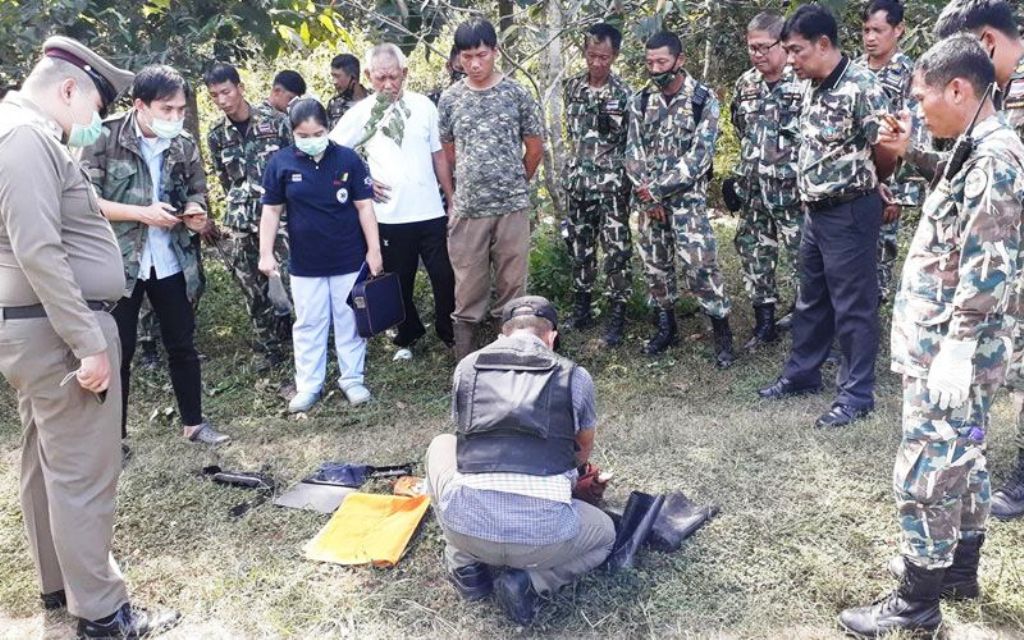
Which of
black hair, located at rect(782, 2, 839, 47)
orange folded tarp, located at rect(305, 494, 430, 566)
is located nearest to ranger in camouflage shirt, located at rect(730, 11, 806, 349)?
black hair, located at rect(782, 2, 839, 47)

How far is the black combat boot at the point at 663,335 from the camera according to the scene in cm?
561

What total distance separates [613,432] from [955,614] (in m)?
1.92

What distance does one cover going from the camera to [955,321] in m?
2.40

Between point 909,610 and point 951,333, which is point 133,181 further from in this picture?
point 909,610

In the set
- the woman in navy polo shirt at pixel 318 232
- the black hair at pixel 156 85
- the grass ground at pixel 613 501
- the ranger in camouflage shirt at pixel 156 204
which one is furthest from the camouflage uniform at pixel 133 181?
the grass ground at pixel 613 501

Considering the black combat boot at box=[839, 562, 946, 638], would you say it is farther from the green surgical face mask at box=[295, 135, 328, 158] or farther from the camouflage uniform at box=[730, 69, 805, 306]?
the green surgical face mask at box=[295, 135, 328, 158]

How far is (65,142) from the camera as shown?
2.76m

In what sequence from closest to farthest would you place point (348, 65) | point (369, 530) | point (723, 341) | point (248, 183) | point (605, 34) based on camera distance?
point (369, 530), point (605, 34), point (723, 341), point (248, 183), point (348, 65)

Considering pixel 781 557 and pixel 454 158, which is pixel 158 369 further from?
pixel 781 557

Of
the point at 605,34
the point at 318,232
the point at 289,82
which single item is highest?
the point at 605,34

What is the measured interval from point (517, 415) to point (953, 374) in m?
1.32

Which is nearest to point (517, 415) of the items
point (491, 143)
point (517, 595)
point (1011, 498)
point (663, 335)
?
point (517, 595)

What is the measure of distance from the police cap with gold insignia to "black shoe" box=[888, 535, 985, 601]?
318cm

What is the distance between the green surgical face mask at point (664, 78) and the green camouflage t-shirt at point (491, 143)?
2.57 feet
